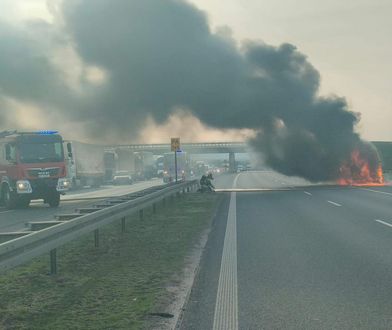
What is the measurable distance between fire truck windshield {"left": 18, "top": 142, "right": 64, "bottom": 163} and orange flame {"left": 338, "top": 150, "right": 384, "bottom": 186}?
74.7 ft

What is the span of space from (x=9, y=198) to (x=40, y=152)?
2.03 m

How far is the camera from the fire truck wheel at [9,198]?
1856 centimetres

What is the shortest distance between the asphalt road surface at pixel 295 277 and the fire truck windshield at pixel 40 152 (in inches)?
363

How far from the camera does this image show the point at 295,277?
21.9 feet

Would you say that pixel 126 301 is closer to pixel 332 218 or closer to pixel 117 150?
pixel 332 218

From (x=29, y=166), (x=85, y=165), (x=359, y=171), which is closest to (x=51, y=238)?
(x=29, y=166)

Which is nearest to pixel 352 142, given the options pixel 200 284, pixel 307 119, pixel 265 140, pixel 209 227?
pixel 307 119

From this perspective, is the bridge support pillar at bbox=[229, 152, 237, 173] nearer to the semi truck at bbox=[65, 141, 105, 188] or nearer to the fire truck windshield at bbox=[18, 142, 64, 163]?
the semi truck at bbox=[65, 141, 105, 188]

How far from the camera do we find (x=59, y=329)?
14.9 feet

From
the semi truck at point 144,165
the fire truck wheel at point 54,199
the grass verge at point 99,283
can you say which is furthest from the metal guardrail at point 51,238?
the semi truck at point 144,165

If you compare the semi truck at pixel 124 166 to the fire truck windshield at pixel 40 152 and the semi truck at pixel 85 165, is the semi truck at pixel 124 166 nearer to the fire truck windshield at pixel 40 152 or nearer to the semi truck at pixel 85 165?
the semi truck at pixel 85 165

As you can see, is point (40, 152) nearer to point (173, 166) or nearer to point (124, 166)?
point (173, 166)

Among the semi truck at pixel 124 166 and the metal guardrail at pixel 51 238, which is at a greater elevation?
the semi truck at pixel 124 166

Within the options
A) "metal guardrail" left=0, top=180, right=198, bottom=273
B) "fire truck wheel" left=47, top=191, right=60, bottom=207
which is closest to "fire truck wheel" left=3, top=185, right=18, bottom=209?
"fire truck wheel" left=47, top=191, right=60, bottom=207
